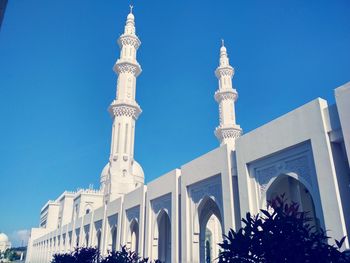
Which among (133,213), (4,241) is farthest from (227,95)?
(4,241)

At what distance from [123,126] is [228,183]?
16.0 metres

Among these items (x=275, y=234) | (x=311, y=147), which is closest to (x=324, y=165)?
(x=311, y=147)

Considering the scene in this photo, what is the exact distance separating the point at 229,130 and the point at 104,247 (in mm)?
12635

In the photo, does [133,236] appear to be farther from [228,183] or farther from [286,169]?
[286,169]

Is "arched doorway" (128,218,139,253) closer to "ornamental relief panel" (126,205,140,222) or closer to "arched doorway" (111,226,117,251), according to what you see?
"ornamental relief panel" (126,205,140,222)

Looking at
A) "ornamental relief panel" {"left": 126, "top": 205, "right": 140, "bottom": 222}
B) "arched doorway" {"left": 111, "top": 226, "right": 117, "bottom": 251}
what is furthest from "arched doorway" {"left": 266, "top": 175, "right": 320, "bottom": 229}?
"arched doorway" {"left": 111, "top": 226, "right": 117, "bottom": 251}

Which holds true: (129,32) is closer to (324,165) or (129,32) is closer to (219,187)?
(219,187)

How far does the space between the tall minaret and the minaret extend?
6.76 meters

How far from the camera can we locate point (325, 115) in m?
8.16

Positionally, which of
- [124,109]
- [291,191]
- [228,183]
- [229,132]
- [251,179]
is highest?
[124,109]

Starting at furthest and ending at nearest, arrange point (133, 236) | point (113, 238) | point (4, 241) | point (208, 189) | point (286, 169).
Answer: point (4, 241) → point (113, 238) → point (133, 236) → point (208, 189) → point (286, 169)

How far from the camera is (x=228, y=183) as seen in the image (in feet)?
35.7

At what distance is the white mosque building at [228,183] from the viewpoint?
309 inches

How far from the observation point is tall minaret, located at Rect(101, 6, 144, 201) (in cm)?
2486
